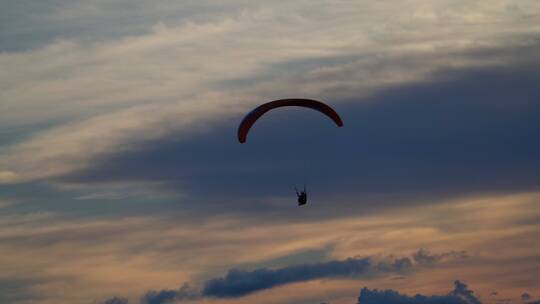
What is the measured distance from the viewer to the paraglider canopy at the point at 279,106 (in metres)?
65.8

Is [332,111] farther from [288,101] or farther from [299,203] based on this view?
[299,203]

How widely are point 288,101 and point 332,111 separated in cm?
403

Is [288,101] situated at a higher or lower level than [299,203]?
higher

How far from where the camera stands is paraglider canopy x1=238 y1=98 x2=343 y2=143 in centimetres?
6575

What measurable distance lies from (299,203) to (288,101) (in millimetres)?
9318

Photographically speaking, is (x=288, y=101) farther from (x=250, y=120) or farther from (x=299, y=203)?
(x=299, y=203)

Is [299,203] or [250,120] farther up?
[250,120]

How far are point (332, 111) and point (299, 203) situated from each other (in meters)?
8.95

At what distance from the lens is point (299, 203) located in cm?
6350

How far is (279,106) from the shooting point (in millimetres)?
65750

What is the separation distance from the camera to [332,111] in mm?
65938

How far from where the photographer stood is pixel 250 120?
6669 centimetres

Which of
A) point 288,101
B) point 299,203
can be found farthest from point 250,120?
point 299,203

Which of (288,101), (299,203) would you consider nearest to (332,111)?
(288,101)
